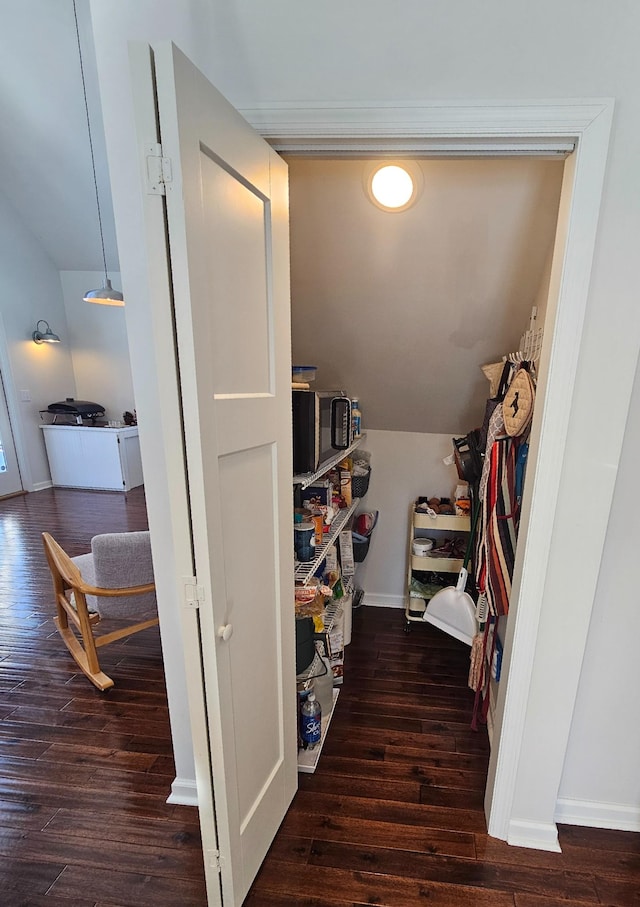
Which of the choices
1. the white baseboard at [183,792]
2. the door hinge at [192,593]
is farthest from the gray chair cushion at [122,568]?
the door hinge at [192,593]

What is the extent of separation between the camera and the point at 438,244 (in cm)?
160

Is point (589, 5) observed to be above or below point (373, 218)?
above

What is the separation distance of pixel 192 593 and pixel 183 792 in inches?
45.6

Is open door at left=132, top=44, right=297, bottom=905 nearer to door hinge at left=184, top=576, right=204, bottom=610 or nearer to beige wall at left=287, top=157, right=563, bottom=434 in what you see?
door hinge at left=184, top=576, right=204, bottom=610

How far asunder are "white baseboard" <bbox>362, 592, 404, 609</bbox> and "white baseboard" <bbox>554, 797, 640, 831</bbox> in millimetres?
1423

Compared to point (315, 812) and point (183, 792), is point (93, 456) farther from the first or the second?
point (315, 812)

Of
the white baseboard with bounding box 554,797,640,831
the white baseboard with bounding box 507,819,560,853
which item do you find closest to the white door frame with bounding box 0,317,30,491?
the white baseboard with bounding box 507,819,560,853

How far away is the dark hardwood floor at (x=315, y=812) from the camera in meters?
1.27

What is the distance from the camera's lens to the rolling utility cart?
7.86ft

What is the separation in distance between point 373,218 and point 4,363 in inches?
211

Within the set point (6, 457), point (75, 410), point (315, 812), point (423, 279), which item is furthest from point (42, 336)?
point (315, 812)

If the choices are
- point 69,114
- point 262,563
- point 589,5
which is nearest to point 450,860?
point 262,563

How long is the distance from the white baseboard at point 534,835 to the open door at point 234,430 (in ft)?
2.63

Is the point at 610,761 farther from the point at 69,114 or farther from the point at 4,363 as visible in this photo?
the point at 4,363
